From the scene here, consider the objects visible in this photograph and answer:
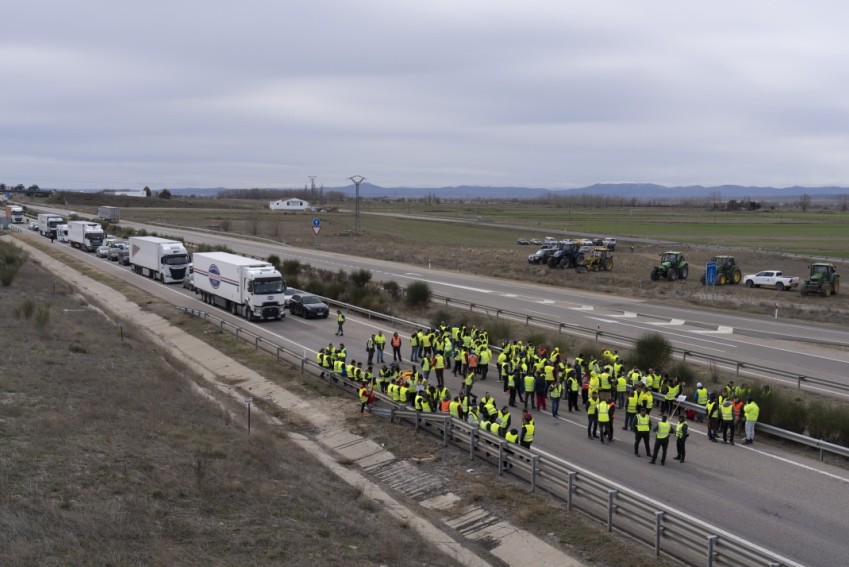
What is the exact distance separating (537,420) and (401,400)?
3.82 meters

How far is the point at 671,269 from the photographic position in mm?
53531

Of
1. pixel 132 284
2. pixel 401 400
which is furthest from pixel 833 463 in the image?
pixel 132 284

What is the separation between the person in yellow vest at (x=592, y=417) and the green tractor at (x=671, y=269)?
1426 inches

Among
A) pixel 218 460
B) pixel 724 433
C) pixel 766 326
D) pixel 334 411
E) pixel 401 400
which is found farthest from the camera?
pixel 766 326

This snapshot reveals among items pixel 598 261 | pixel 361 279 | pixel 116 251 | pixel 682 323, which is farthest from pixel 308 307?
pixel 116 251

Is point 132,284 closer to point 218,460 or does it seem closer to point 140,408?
point 140,408

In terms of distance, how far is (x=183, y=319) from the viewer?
37938mm

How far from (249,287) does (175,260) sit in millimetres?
17334

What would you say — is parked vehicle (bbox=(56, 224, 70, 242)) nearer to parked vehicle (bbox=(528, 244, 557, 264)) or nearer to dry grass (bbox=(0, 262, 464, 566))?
parked vehicle (bbox=(528, 244, 557, 264))

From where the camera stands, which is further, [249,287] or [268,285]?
[268,285]

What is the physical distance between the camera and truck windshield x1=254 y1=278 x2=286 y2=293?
37.2 meters

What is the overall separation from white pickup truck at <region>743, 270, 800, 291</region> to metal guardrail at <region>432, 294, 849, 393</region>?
22.5 meters

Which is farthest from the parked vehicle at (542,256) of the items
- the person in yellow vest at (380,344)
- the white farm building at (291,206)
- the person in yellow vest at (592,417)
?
the white farm building at (291,206)

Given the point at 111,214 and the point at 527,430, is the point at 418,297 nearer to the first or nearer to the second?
the point at 527,430
